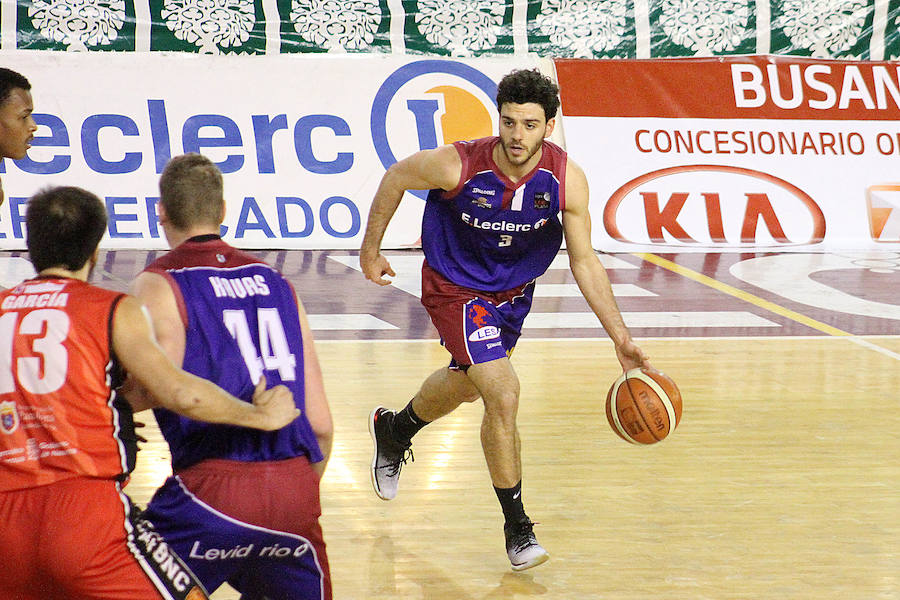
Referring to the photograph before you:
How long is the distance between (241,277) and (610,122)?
10081 mm

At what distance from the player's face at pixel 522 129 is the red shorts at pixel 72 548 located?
2.55 meters

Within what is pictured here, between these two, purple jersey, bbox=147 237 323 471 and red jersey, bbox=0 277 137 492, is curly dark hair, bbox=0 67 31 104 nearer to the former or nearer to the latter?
purple jersey, bbox=147 237 323 471

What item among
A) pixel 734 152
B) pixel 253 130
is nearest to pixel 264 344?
pixel 253 130

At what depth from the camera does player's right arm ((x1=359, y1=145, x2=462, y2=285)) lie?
201 inches

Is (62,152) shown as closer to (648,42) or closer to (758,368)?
(648,42)

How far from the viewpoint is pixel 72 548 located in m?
2.72

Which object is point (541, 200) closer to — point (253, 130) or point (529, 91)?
point (529, 91)

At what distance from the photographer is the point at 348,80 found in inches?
494

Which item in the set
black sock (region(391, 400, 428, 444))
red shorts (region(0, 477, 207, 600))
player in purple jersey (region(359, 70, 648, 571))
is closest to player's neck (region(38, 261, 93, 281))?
red shorts (region(0, 477, 207, 600))

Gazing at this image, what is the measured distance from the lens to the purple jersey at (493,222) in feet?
16.6

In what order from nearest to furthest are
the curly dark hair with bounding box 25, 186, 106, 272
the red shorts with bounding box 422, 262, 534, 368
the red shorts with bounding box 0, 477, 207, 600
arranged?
the red shorts with bounding box 0, 477, 207, 600 < the curly dark hair with bounding box 25, 186, 106, 272 < the red shorts with bounding box 422, 262, 534, 368

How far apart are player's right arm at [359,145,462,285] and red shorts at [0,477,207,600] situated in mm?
2394

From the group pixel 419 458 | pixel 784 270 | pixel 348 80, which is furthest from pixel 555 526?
pixel 348 80

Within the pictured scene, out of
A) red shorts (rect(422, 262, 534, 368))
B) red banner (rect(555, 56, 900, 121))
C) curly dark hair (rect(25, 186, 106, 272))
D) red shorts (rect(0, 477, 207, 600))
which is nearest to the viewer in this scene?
red shorts (rect(0, 477, 207, 600))
